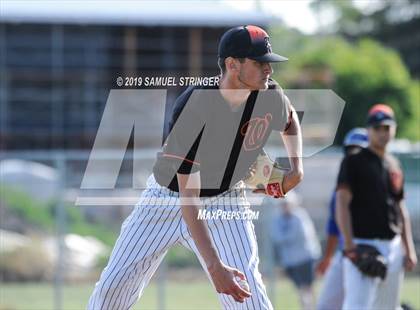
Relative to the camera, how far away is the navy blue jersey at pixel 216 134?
593 centimetres

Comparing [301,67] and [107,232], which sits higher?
[301,67]

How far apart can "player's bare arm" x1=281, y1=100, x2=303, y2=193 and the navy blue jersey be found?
0.16 ft

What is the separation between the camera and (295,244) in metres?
13.4

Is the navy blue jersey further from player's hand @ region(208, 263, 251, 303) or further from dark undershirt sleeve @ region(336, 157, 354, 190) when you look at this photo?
dark undershirt sleeve @ region(336, 157, 354, 190)

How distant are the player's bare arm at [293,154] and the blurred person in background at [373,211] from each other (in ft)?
7.57

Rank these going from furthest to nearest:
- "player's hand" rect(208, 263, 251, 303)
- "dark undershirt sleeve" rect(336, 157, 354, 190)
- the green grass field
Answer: the green grass field, "dark undershirt sleeve" rect(336, 157, 354, 190), "player's hand" rect(208, 263, 251, 303)

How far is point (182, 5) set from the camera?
28531 millimetres

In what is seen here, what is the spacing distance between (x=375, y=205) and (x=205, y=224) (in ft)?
9.65

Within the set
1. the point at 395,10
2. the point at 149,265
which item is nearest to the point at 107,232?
the point at 149,265

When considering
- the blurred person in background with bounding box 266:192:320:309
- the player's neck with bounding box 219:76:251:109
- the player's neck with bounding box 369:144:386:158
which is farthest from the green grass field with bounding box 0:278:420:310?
the player's neck with bounding box 219:76:251:109

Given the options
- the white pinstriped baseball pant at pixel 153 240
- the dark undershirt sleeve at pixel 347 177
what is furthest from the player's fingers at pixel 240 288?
the dark undershirt sleeve at pixel 347 177

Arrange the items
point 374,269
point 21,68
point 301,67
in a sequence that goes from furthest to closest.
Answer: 1. point 301,67
2. point 21,68
3. point 374,269

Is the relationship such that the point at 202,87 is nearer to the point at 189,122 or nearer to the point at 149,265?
the point at 189,122

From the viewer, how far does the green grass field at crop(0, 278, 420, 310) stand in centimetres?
1348
